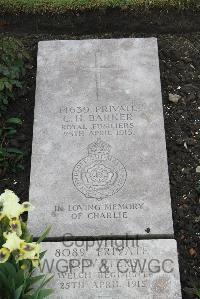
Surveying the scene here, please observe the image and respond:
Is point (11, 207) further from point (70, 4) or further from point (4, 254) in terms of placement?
point (70, 4)

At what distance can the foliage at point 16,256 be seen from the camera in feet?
10.6

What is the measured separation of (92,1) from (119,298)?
3.16 meters

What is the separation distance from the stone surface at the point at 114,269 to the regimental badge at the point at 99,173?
1.48 feet

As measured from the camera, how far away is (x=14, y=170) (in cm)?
484

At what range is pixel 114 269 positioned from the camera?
13.4ft

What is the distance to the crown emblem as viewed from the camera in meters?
4.72

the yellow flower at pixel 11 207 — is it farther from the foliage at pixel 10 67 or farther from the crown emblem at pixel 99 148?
the foliage at pixel 10 67

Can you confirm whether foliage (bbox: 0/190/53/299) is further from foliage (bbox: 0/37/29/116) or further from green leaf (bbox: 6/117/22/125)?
foliage (bbox: 0/37/29/116)

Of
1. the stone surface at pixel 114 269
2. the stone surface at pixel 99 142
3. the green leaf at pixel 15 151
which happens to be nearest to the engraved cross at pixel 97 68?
the stone surface at pixel 99 142

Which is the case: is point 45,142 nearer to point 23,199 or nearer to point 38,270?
point 23,199

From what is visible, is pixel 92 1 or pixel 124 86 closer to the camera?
pixel 124 86

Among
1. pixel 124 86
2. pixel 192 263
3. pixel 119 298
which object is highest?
pixel 124 86

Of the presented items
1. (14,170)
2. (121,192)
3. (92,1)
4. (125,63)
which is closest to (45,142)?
(14,170)

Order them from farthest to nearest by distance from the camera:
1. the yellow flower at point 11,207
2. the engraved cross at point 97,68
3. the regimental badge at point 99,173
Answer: the engraved cross at point 97,68, the regimental badge at point 99,173, the yellow flower at point 11,207
